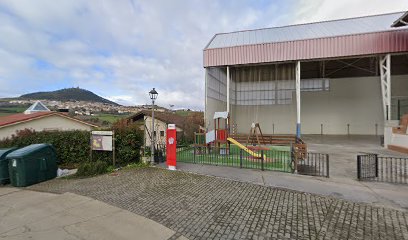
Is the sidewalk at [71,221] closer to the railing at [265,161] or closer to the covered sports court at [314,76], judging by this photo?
the railing at [265,161]

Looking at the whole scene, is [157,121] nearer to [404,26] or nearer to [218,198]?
[218,198]

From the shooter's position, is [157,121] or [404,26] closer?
[404,26]

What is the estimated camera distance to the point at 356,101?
80.5 feet

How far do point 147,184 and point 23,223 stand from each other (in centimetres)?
323

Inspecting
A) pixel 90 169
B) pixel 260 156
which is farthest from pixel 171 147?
pixel 260 156

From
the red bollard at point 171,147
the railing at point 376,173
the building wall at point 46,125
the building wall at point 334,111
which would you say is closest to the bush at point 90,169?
the red bollard at point 171,147

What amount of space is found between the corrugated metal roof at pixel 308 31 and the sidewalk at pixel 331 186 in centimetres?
1305

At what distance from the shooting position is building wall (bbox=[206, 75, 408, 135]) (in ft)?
78.5

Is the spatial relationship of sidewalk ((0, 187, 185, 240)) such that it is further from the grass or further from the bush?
the grass

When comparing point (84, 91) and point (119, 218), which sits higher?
point (84, 91)

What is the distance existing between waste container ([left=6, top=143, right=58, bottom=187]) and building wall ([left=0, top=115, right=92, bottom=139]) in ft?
25.1

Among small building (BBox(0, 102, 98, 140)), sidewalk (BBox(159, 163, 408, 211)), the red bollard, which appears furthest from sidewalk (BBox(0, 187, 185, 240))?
small building (BBox(0, 102, 98, 140))

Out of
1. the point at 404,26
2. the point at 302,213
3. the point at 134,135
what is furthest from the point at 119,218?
the point at 404,26

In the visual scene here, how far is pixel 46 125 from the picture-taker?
52.3 ft
